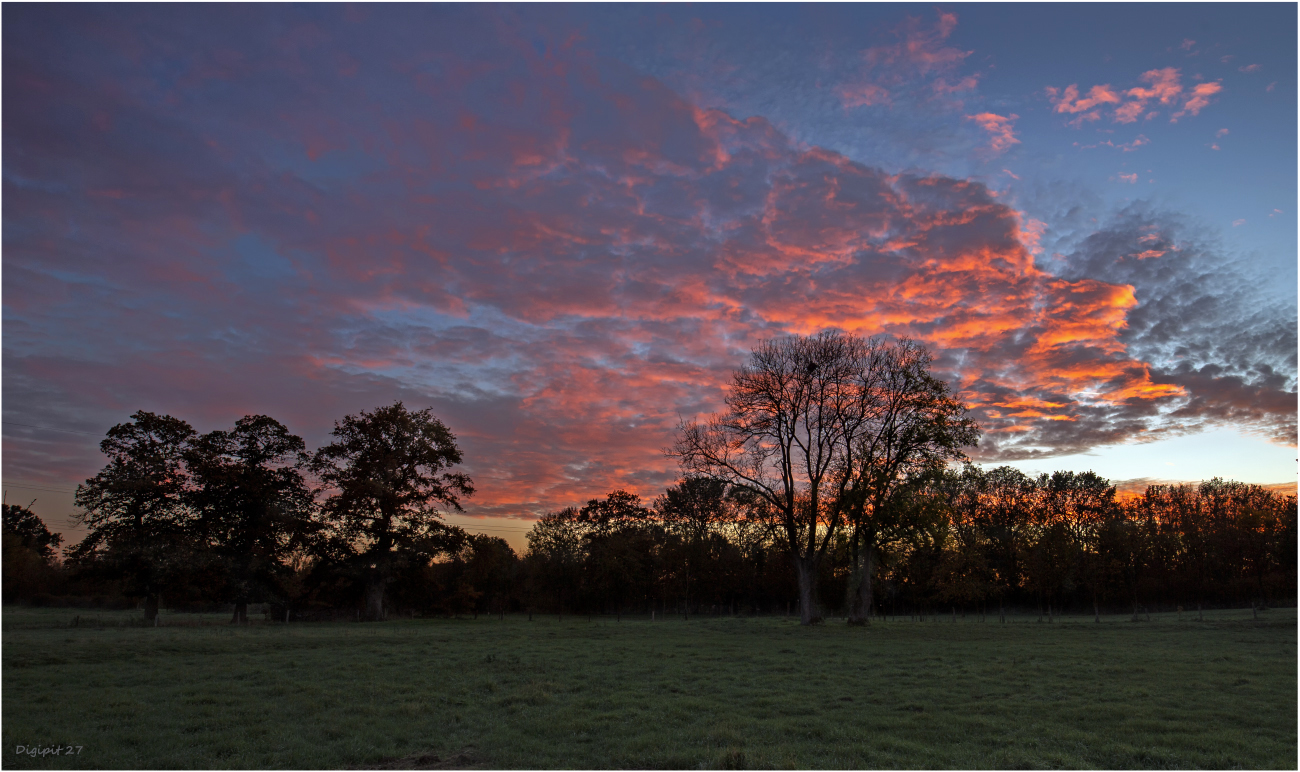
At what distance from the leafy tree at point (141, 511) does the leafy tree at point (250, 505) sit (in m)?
1.26

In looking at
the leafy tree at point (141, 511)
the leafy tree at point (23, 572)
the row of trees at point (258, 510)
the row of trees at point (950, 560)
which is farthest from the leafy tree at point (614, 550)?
the leafy tree at point (23, 572)

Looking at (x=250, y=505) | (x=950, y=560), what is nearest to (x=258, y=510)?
(x=250, y=505)

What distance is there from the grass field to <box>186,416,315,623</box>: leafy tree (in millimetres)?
22556

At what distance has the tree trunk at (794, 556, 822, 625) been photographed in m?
40.4

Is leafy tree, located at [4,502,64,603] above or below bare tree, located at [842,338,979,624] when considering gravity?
below

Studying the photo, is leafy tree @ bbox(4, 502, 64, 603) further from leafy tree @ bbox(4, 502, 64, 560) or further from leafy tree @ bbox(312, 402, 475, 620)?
leafy tree @ bbox(312, 402, 475, 620)

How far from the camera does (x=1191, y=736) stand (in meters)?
11.4

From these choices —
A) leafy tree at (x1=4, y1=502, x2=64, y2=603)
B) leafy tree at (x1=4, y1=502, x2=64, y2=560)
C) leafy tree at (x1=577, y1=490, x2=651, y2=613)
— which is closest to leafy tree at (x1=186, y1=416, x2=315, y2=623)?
leafy tree at (x1=577, y1=490, x2=651, y2=613)

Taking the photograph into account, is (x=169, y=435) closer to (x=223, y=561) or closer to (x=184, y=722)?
(x=223, y=561)

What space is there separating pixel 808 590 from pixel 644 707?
28.8 m

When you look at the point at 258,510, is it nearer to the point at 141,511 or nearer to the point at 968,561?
the point at 141,511

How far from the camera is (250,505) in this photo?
50.0 metres

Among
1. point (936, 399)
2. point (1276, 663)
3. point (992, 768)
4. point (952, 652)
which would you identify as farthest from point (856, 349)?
point (992, 768)

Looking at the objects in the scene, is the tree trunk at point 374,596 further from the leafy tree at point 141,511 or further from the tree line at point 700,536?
the leafy tree at point 141,511
